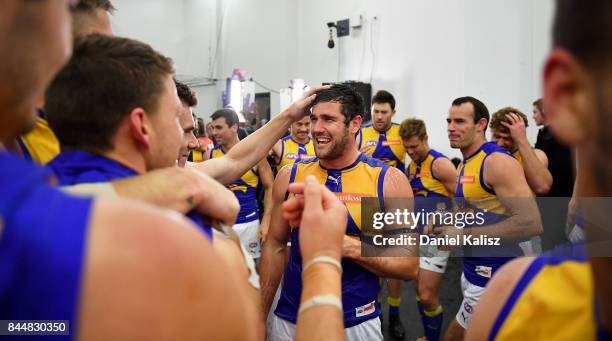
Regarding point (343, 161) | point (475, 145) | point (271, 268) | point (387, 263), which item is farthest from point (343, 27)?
point (387, 263)

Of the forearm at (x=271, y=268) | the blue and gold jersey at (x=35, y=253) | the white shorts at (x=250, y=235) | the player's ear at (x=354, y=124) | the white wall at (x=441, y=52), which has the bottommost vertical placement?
the white shorts at (x=250, y=235)

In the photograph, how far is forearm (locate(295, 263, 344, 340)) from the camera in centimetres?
97

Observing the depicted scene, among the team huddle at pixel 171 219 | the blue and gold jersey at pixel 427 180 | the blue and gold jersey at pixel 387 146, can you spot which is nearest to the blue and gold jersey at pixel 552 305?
the team huddle at pixel 171 219

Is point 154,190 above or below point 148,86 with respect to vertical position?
below

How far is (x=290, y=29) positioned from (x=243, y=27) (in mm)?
2081

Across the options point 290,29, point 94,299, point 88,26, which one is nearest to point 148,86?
point 88,26

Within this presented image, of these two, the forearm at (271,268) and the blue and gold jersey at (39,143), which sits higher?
the blue and gold jersey at (39,143)

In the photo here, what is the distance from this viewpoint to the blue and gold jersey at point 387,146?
685cm

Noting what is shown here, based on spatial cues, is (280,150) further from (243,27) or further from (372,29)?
(243,27)

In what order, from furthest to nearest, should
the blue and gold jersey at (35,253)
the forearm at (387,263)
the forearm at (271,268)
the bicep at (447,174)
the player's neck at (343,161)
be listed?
1. the bicep at (447,174)
2. the player's neck at (343,161)
3. the forearm at (271,268)
4. the forearm at (387,263)
5. the blue and gold jersey at (35,253)

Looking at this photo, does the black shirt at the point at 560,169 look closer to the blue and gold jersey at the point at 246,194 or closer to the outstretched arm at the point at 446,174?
the outstretched arm at the point at 446,174

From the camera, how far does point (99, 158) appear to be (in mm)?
1078

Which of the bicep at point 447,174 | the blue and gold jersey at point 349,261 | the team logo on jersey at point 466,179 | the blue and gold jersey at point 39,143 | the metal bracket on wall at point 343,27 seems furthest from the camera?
Answer: the metal bracket on wall at point 343,27

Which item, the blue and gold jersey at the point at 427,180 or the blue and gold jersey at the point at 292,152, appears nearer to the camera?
the blue and gold jersey at the point at 427,180
